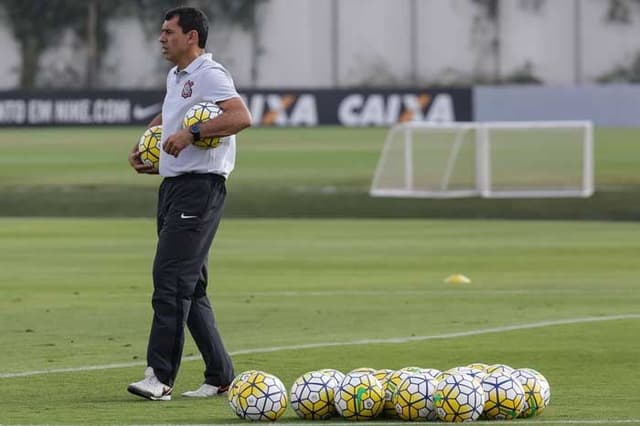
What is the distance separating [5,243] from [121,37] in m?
49.2

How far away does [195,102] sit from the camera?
9.85 m

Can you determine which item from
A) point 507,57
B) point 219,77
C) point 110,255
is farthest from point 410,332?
point 507,57

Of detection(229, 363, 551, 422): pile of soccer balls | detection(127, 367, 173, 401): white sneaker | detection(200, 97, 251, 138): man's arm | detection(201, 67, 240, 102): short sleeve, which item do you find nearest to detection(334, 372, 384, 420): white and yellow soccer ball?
detection(229, 363, 551, 422): pile of soccer balls

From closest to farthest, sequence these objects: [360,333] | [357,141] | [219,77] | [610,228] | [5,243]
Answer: [219,77]
[360,333]
[5,243]
[610,228]
[357,141]

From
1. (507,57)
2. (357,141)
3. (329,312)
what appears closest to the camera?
(329,312)

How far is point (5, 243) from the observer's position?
78.4 feet

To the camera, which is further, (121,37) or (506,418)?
(121,37)

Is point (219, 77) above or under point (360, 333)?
above

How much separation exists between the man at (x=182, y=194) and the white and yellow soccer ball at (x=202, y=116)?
0.04 meters

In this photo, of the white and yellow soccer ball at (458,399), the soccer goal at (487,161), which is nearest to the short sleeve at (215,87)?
the white and yellow soccer ball at (458,399)

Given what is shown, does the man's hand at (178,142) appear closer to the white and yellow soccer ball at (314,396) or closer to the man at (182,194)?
the man at (182,194)

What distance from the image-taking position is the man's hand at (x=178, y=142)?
9602mm

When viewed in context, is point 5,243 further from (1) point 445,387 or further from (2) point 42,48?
(2) point 42,48

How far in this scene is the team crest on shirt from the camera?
9.88m
